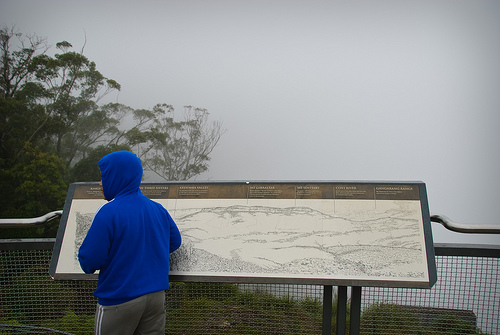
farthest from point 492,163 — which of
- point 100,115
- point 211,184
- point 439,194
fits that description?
point 100,115

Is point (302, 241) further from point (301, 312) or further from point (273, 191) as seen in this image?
point (301, 312)

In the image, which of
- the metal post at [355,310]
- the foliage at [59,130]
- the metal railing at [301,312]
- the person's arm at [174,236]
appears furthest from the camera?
the foliage at [59,130]

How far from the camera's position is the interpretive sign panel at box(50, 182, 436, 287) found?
186 cm

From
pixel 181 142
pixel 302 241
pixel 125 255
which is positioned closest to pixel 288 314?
pixel 302 241

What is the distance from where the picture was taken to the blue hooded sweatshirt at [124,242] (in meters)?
1.38

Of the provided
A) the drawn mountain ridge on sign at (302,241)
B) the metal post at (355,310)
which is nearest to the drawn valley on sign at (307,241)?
the drawn mountain ridge on sign at (302,241)

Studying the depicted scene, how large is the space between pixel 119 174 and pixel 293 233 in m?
1.02

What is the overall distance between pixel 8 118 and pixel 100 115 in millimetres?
1425

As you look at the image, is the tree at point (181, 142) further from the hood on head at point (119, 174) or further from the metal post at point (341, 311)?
the hood on head at point (119, 174)

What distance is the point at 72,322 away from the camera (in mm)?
2779

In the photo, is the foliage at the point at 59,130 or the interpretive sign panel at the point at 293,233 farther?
the foliage at the point at 59,130

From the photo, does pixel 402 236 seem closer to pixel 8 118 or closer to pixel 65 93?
pixel 65 93

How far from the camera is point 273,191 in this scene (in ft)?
6.86

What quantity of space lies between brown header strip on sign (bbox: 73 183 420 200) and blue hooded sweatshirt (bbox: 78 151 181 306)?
2.02ft
